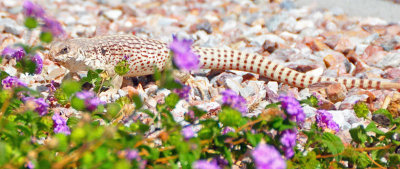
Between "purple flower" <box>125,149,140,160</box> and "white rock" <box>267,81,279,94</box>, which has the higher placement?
"purple flower" <box>125,149,140,160</box>

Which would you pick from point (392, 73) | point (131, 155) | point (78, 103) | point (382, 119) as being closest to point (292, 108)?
point (131, 155)

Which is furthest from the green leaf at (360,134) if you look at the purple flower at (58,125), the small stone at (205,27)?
the small stone at (205,27)

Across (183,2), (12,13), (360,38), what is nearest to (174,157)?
(360,38)

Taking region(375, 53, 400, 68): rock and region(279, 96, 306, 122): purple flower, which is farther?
region(375, 53, 400, 68): rock

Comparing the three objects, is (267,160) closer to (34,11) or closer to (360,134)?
(360,134)

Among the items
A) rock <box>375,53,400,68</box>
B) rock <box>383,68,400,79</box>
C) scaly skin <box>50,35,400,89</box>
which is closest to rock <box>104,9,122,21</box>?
scaly skin <box>50,35,400,89</box>

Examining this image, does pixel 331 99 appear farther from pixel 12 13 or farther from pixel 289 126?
pixel 12 13

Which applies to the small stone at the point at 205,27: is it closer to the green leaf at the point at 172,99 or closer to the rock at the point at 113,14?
the rock at the point at 113,14

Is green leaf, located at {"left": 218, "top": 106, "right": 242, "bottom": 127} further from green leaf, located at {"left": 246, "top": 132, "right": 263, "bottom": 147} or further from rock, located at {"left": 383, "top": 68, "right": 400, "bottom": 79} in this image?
rock, located at {"left": 383, "top": 68, "right": 400, "bottom": 79}
